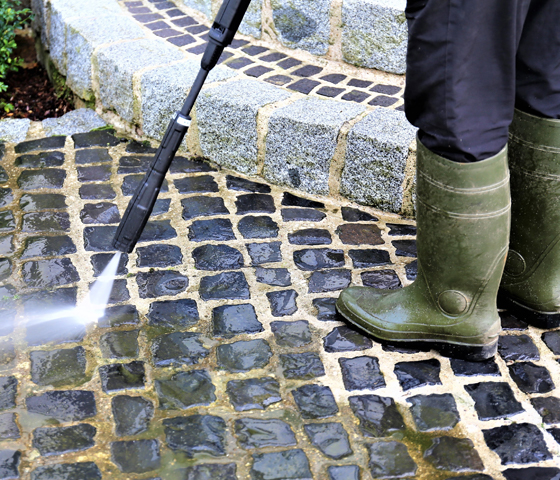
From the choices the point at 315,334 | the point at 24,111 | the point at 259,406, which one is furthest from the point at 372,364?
the point at 24,111

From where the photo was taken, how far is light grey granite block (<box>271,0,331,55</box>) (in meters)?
3.14

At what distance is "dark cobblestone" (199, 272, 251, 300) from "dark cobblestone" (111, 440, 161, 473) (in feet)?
2.06

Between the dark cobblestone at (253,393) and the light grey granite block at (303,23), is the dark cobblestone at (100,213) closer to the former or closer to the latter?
the dark cobblestone at (253,393)

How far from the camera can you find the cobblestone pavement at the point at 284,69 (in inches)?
117

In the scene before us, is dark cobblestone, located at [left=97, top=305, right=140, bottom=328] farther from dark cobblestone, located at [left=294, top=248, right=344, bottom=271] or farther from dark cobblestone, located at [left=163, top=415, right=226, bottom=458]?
dark cobblestone, located at [left=294, top=248, right=344, bottom=271]

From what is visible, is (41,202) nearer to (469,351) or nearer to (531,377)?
(469,351)

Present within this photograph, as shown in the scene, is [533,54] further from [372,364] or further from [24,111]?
[24,111]

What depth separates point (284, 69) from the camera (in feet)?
10.4

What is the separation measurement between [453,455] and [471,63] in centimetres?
95

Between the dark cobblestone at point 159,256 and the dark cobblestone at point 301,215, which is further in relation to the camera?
the dark cobblestone at point 301,215

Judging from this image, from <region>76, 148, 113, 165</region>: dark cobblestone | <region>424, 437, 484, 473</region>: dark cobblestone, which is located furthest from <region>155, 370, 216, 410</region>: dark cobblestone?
<region>76, 148, 113, 165</region>: dark cobblestone

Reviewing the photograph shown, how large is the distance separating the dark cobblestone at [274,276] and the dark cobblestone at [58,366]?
644mm

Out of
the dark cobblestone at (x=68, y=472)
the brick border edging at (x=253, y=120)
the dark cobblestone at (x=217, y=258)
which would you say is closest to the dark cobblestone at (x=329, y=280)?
the dark cobblestone at (x=217, y=258)

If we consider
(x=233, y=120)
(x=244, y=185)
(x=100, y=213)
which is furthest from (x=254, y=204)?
(x=100, y=213)
